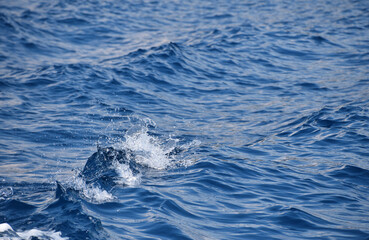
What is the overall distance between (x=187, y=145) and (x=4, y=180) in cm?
370

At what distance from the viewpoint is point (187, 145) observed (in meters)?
9.28

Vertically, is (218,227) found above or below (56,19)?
below

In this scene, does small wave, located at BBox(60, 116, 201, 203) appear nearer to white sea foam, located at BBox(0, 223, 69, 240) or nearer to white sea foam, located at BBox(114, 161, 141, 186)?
white sea foam, located at BBox(114, 161, 141, 186)

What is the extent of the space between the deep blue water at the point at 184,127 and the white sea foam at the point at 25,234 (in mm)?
24

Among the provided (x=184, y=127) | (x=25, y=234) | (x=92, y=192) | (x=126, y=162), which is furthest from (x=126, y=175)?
A: (x=184, y=127)

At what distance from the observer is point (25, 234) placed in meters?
5.40

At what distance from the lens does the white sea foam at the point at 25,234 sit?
528 centimetres

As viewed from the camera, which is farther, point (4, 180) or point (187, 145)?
point (187, 145)

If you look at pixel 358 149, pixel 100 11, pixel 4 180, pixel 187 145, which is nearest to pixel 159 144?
pixel 187 145

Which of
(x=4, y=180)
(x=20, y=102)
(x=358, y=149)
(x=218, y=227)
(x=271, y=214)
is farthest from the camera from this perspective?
(x=20, y=102)

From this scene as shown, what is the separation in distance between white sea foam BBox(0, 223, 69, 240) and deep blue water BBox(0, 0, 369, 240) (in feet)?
0.08

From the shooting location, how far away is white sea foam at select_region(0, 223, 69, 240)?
528 cm

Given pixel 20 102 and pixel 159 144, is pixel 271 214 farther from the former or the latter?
pixel 20 102

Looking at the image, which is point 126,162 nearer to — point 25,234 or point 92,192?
point 92,192
